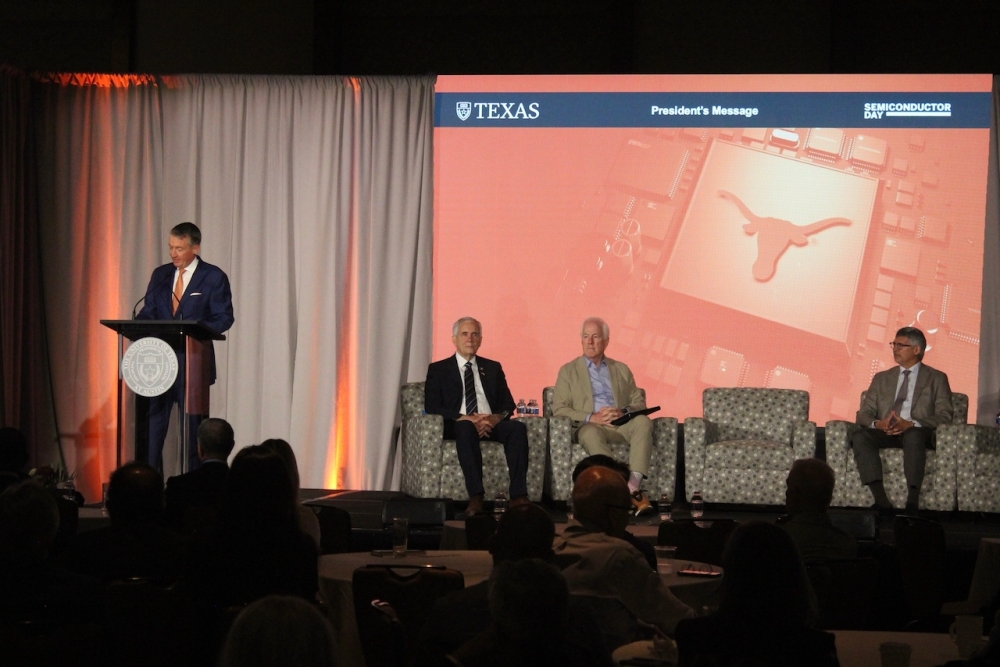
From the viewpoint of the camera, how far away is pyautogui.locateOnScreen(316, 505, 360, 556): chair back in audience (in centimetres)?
406

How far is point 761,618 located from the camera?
1979mm

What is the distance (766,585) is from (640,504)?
13.6ft

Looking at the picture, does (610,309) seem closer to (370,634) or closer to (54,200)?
(54,200)

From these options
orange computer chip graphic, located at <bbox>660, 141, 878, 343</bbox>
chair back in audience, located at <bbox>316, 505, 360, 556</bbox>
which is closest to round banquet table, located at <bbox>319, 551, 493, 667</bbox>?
chair back in audience, located at <bbox>316, 505, 360, 556</bbox>

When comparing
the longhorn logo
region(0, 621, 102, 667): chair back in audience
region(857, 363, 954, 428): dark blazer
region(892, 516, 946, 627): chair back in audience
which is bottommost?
region(892, 516, 946, 627): chair back in audience

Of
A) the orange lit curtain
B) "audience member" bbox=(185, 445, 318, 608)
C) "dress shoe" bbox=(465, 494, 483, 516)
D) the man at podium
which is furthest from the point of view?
the orange lit curtain

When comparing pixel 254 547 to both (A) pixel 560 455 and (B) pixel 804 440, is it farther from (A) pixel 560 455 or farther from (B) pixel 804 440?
(B) pixel 804 440

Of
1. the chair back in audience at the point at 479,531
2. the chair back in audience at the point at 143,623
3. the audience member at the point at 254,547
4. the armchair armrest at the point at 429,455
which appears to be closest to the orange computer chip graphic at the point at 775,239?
the armchair armrest at the point at 429,455

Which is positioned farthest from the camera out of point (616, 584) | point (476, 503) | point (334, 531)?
point (476, 503)

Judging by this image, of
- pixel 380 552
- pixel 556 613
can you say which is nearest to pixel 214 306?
→ pixel 380 552

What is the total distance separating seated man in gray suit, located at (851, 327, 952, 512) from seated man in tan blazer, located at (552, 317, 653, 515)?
46.9 inches

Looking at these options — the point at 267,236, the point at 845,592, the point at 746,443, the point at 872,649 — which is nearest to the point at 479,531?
the point at 845,592

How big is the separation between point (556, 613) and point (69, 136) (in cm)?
722

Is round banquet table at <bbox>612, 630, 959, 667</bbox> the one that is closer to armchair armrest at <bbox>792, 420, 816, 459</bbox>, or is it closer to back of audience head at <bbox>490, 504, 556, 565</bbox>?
back of audience head at <bbox>490, 504, 556, 565</bbox>
